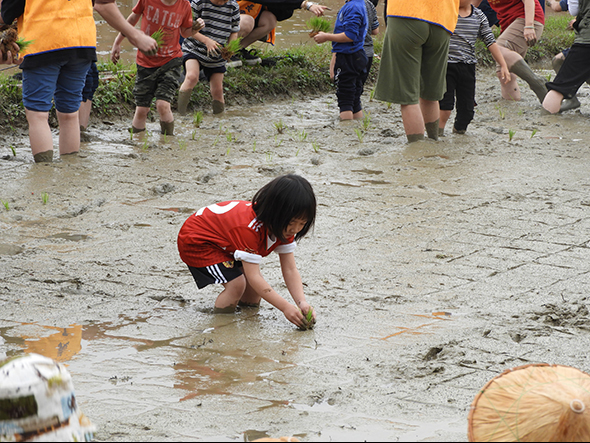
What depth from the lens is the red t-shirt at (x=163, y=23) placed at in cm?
626

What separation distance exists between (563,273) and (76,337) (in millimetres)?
2286

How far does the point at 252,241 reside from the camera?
9.93ft

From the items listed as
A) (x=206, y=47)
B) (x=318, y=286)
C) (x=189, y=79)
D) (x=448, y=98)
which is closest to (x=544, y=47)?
(x=448, y=98)

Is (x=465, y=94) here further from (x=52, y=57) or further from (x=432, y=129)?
(x=52, y=57)

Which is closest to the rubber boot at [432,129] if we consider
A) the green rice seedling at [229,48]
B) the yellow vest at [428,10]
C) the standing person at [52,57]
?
the yellow vest at [428,10]

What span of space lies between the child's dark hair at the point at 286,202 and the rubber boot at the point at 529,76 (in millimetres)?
6150

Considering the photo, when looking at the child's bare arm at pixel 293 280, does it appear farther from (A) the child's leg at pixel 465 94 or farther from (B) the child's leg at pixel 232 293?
(A) the child's leg at pixel 465 94

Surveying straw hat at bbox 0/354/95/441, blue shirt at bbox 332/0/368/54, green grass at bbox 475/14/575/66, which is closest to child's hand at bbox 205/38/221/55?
blue shirt at bbox 332/0/368/54

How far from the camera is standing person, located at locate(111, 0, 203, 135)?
627 centimetres

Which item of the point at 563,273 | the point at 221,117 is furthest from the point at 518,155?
the point at 221,117

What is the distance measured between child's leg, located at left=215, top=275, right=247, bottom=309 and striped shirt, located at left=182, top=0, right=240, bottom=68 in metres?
4.57

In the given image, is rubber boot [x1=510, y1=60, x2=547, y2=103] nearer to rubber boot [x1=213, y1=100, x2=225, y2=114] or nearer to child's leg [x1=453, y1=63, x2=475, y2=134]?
child's leg [x1=453, y1=63, x2=475, y2=134]

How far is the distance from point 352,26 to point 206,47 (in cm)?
151

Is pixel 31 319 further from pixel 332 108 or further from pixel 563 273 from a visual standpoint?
pixel 332 108
